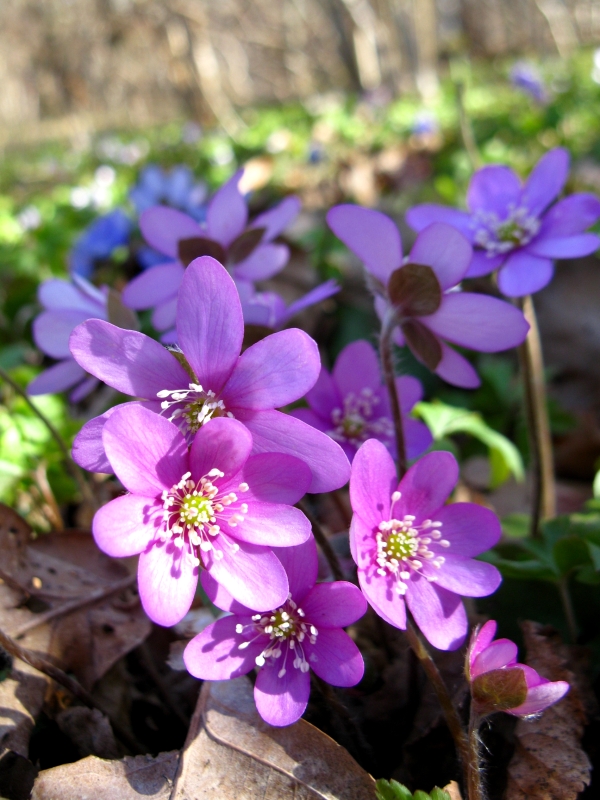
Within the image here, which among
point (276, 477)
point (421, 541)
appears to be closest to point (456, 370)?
point (421, 541)

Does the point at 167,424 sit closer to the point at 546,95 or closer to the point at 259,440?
the point at 259,440

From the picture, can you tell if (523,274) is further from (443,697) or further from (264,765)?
(264,765)

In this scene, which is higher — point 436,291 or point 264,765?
point 436,291

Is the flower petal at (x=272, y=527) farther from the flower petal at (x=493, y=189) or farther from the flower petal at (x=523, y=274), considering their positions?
the flower petal at (x=493, y=189)

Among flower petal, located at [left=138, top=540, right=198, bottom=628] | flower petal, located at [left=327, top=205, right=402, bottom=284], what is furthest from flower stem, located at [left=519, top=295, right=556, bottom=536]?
flower petal, located at [left=138, top=540, right=198, bottom=628]

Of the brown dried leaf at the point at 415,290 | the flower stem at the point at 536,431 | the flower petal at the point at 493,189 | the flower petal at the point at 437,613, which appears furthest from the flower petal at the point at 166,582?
the flower petal at the point at 493,189

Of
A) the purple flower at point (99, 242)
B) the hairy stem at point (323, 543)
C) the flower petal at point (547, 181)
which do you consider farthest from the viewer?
the purple flower at point (99, 242)
